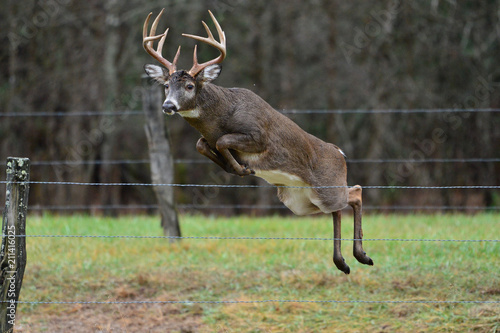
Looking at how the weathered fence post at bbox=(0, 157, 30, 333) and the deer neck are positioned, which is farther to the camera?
the deer neck

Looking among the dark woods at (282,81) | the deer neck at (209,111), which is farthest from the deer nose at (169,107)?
the dark woods at (282,81)

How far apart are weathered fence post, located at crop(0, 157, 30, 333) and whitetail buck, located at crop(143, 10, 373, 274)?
1.22 m

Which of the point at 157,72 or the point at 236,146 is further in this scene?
the point at 157,72

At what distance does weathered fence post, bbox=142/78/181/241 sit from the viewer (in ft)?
27.4

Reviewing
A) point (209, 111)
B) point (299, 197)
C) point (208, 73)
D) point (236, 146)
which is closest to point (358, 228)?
point (299, 197)

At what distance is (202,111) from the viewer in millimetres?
5117

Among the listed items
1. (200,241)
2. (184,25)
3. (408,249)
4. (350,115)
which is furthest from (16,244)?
(350,115)

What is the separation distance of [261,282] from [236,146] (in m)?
2.42

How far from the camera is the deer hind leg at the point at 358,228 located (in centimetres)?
554

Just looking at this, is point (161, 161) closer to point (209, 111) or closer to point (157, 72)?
point (157, 72)

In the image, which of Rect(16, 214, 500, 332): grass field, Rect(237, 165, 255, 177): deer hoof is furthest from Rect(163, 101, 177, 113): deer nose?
Result: Rect(16, 214, 500, 332): grass field

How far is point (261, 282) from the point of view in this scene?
7023mm

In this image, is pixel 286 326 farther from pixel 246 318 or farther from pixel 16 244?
pixel 16 244

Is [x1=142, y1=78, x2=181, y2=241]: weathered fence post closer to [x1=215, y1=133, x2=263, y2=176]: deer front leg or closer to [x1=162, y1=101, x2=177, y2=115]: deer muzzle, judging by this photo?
[x1=215, y1=133, x2=263, y2=176]: deer front leg
